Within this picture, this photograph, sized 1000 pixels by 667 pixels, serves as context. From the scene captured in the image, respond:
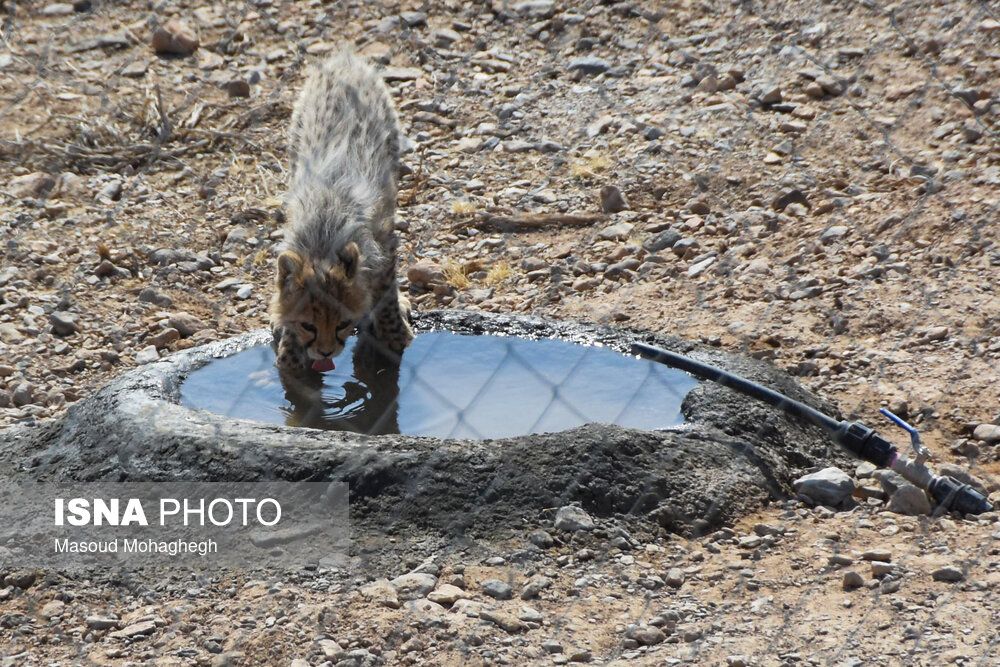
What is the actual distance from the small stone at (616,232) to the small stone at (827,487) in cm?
290

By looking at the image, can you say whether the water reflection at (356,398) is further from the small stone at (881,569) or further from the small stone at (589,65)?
the small stone at (589,65)

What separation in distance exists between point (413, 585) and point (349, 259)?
2.14m

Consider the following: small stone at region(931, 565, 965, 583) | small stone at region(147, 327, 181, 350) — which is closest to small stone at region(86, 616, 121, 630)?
small stone at region(931, 565, 965, 583)

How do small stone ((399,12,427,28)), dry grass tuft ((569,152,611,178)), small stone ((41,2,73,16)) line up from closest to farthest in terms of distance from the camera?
dry grass tuft ((569,152,611,178)), small stone ((399,12,427,28)), small stone ((41,2,73,16))

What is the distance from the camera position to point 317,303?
17.7 feet

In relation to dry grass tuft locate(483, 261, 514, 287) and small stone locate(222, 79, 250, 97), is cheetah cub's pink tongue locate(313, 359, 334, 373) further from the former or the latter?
small stone locate(222, 79, 250, 97)

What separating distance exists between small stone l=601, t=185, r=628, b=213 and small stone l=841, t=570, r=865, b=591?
4024 mm

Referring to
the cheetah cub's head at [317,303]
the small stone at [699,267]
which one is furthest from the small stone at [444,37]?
the cheetah cub's head at [317,303]

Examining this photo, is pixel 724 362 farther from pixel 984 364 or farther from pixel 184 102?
pixel 184 102

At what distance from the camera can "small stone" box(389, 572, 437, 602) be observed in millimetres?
3584

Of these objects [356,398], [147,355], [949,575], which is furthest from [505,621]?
[147,355]

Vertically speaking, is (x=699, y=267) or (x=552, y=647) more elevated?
(x=552, y=647)

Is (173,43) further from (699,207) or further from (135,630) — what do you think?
(135,630)

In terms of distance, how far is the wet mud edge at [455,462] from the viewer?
4000mm
